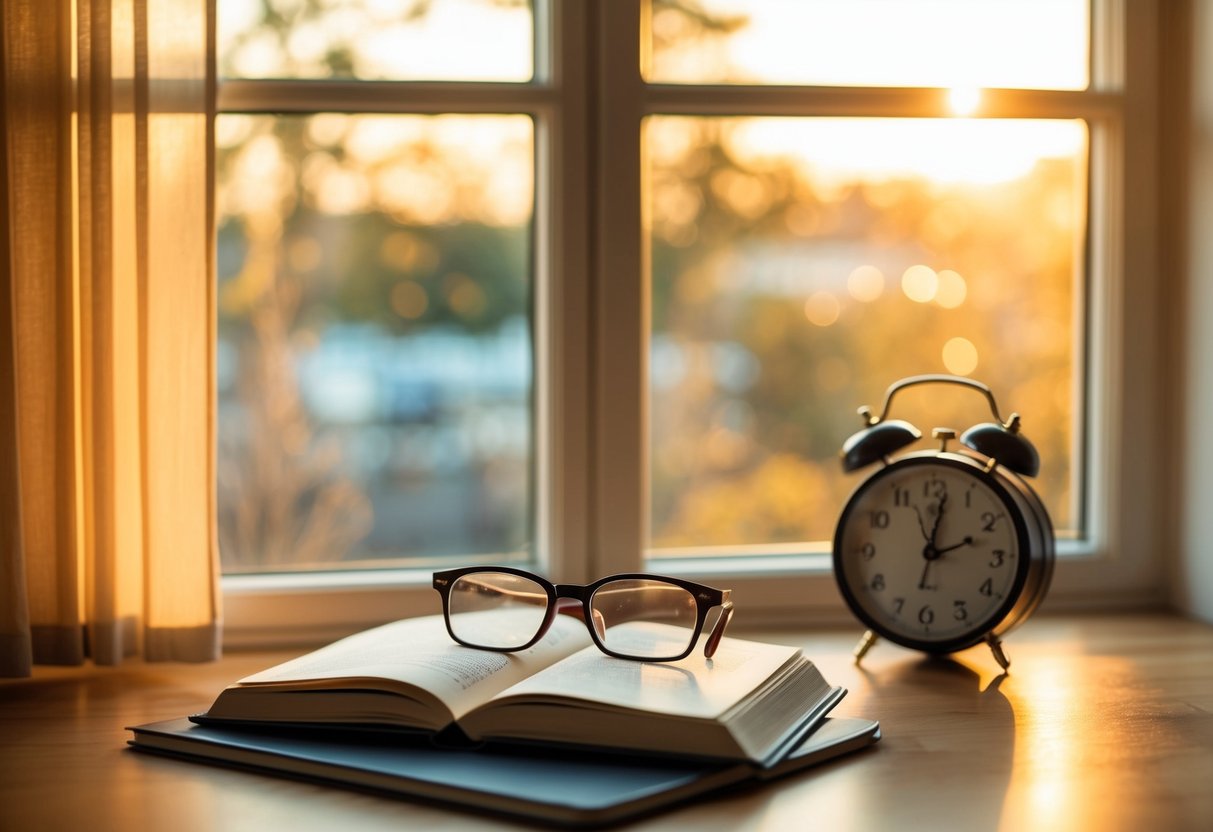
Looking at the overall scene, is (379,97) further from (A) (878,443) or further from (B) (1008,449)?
(B) (1008,449)

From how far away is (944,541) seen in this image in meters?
1.27

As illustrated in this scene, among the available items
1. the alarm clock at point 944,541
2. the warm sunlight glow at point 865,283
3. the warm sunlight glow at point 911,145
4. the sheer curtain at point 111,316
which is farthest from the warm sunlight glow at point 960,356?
the sheer curtain at point 111,316

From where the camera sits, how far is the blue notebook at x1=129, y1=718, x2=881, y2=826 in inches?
32.9

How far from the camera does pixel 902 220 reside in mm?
1650

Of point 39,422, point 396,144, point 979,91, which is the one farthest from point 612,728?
point 979,91

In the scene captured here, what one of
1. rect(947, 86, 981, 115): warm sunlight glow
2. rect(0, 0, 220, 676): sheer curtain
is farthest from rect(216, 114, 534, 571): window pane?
rect(947, 86, 981, 115): warm sunlight glow

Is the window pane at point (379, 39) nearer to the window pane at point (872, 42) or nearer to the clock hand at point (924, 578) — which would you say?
the window pane at point (872, 42)

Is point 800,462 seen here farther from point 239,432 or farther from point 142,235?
point 142,235

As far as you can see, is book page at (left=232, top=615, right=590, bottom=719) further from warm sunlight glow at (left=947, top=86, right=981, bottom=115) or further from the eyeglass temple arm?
warm sunlight glow at (left=947, top=86, right=981, bottom=115)

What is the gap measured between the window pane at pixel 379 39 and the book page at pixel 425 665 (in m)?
0.76

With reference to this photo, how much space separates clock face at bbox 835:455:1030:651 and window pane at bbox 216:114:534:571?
19.3 inches

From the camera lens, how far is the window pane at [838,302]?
161 centimetres

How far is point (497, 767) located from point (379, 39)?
3.34 ft

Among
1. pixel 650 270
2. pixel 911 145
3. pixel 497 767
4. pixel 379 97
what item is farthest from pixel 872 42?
pixel 497 767
